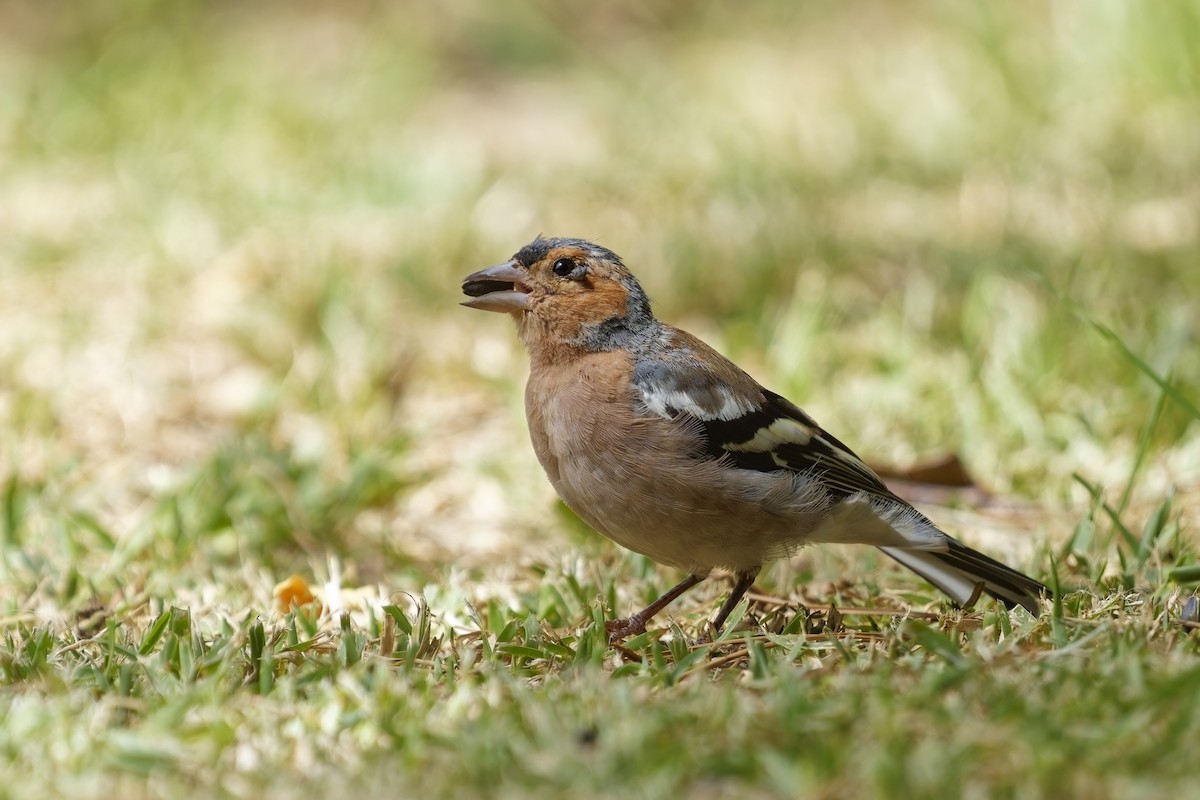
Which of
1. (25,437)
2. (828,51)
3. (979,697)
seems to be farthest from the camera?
(828,51)

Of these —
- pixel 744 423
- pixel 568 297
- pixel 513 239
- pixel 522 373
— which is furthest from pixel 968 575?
pixel 513 239

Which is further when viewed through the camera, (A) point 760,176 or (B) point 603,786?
(A) point 760,176

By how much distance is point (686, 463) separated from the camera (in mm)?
A: 3479

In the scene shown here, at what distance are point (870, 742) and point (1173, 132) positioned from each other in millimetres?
6518

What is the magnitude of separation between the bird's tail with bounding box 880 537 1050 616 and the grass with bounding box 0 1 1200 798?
8cm

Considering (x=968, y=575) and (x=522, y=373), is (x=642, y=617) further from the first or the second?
(x=522, y=373)

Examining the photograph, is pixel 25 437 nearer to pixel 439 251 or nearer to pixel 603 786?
pixel 439 251

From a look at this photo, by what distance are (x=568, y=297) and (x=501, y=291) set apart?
0.24 metres

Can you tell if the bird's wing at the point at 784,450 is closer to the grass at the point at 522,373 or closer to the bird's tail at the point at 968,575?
the bird's tail at the point at 968,575

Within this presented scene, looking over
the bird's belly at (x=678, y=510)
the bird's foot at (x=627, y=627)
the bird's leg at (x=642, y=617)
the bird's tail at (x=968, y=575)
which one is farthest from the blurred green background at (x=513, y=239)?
the bird's foot at (x=627, y=627)

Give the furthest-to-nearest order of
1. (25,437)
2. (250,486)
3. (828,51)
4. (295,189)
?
(828,51) → (295,189) → (25,437) → (250,486)

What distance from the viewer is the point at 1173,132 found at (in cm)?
784

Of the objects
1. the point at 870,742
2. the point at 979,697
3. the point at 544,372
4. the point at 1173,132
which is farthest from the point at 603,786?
the point at 1173,132

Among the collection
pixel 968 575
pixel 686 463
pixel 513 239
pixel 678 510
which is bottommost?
pixel 968 575
